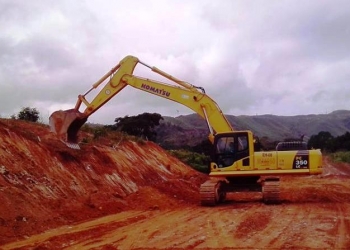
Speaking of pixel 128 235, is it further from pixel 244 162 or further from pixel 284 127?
pixel 284 127

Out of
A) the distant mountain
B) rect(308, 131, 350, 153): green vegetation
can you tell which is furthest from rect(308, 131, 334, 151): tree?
the distant mountain

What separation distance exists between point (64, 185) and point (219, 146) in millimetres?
5933

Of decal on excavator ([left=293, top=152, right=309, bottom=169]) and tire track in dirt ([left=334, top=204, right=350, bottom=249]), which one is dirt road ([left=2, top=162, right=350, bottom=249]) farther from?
decal on excavator ([left=293, top=152, right=309, bottom=169])

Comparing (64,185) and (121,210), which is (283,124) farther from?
(64,185)

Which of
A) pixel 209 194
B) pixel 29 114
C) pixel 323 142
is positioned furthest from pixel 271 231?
pixel 323 142

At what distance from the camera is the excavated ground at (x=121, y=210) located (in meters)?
→ 11.2

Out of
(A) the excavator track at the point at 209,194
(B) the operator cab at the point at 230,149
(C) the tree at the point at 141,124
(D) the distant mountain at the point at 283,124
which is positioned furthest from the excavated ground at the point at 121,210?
(D) the distant mountain at the point at 283,124

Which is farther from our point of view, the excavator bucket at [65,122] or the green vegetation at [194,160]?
the green vegetation at [194,160]

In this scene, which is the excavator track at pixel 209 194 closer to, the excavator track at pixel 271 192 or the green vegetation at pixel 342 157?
the excavator track at pixel 271 192

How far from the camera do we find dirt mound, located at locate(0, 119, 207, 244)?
549 inches

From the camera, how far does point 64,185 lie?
57.4ft

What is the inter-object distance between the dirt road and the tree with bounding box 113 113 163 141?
34.4 metres

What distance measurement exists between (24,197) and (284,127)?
405ft

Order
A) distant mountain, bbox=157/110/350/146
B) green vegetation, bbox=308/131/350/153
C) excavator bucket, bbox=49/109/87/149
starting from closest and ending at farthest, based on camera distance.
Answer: excavator bucket, bbox=49/109/87/149, green vegetation, bbox=308/131/350/153, distant mountain, bbox=157/110/350/146
